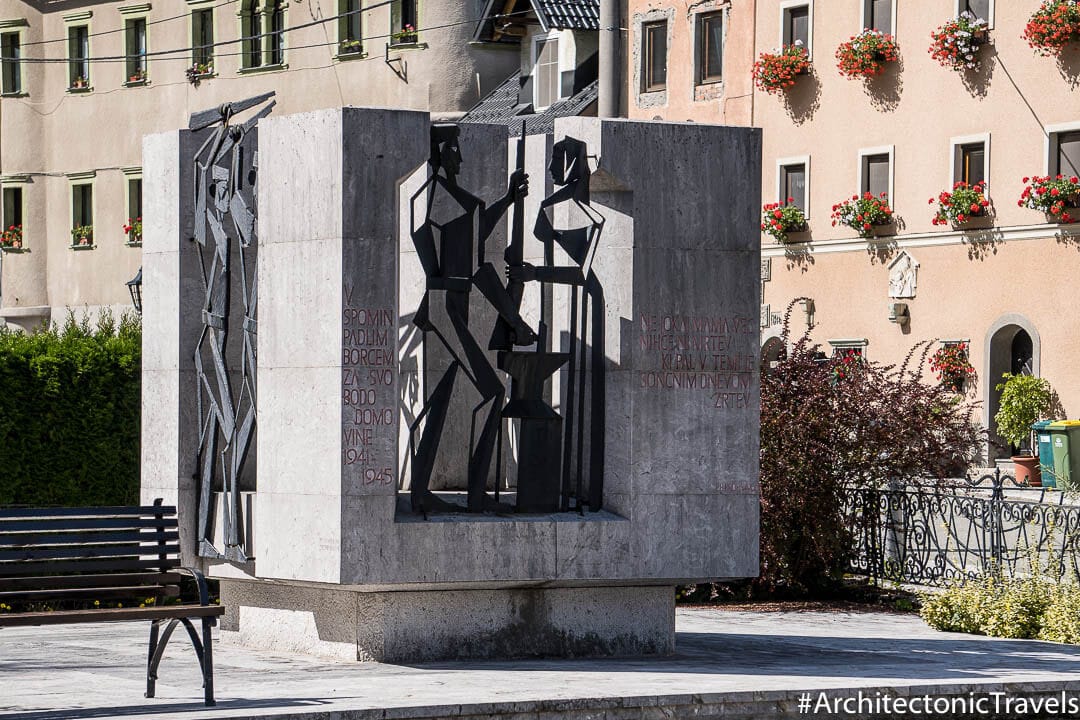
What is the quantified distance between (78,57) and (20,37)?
6.71ft

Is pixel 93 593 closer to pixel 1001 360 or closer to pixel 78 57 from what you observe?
pixel 1001 360

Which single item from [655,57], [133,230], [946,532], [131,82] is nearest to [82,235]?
[133,230]

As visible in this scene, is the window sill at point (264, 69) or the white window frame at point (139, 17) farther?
the white window frame at point (139, 17)

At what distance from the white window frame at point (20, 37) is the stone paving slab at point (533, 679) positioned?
39.0 metres

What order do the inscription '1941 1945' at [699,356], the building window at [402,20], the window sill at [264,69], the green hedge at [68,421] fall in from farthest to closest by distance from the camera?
the window sill at [264,69], the building window at [402,20], the green hedge at [68,421], the inscription '1941 1945' at [699,356]

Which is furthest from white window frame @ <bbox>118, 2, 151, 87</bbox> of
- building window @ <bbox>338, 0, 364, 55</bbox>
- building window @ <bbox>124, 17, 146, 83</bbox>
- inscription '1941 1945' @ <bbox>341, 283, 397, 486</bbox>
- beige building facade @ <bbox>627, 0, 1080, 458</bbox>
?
inscription '1941 1945' @ <bbox>341, 283, 397, 486</bbox>

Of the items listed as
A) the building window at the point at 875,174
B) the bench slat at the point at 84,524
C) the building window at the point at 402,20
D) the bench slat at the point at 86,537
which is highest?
the building window at the point at 402,20

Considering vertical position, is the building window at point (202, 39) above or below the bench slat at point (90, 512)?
above

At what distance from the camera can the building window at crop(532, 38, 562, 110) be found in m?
41.4

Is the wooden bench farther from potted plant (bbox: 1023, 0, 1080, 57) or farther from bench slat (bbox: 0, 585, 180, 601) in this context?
potted plant (bbox: 1023, 0, 1080, 57)

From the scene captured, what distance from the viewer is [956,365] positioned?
3419 cm

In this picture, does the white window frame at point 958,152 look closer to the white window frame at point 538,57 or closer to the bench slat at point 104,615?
the white window frame at point 538,57

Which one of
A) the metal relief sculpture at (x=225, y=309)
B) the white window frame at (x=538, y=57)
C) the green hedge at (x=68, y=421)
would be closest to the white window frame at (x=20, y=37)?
the white window frame at (x=538, y=57)

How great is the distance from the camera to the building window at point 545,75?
136 feet
